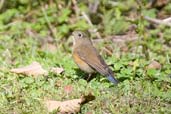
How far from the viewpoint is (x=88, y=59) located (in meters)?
7.13

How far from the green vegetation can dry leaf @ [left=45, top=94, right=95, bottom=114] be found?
0.08 metres

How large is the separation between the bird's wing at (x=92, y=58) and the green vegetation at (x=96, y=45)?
0.65 ft

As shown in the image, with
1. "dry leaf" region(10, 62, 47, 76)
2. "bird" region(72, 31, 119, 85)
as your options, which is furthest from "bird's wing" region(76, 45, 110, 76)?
"dry leaf" region(10, 62, 47, 76)

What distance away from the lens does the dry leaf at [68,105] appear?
20.2ft

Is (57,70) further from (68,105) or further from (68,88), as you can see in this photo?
(68,105)

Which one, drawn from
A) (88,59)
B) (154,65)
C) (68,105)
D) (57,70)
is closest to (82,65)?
(88,59)

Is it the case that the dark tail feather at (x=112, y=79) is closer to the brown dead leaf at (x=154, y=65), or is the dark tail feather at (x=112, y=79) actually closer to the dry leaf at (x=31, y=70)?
the dry leaf at (x=31, y=70)

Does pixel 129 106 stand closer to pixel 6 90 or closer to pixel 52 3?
pixel 6 90

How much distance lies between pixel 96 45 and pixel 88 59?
245 cm

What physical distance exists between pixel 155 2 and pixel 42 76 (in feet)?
15.7

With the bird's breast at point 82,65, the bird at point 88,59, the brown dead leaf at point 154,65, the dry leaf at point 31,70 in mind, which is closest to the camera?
the bird at point 88,59

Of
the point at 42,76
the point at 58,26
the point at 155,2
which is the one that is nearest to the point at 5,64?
the point at 42,76

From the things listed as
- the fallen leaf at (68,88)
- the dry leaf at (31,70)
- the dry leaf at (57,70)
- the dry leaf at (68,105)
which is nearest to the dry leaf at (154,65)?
the dry leaf at (57,70)

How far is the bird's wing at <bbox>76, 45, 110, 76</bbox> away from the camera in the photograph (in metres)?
6.89
